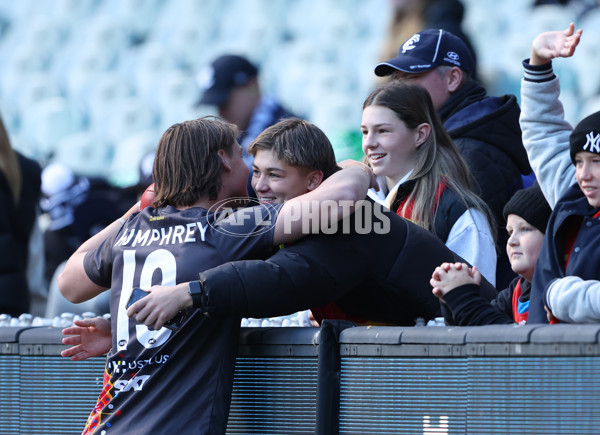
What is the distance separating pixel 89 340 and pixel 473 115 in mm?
1740

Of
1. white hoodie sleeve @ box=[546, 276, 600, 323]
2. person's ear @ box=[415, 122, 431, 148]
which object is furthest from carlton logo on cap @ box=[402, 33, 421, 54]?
white hoodie sleeve @ box=[546, 276, 600, 323]

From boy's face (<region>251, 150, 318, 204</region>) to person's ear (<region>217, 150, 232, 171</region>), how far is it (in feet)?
0.51

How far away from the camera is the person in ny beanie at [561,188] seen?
241 cm

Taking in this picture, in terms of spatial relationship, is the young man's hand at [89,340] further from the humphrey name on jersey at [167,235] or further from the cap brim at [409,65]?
Answer: the cap brim at [409,65]

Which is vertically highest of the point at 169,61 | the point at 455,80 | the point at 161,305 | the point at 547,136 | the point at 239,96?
the point at 169,61

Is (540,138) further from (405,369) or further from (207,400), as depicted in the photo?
(207,400)

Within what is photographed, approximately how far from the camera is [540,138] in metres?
3.06

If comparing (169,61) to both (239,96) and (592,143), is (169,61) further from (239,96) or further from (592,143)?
(592,143)

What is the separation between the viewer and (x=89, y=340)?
10.1ft

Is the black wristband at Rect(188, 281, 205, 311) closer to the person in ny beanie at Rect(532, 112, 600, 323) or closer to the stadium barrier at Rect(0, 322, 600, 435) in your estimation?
the stadium barrier at Rect(0, 322, 600, 435)

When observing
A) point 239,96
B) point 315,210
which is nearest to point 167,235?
point 315,210

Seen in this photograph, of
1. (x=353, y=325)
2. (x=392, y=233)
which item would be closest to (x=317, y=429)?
(x=353, y=325)

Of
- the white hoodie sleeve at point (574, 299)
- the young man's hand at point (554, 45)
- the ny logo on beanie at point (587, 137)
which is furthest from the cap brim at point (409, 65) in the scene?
the white hoodie sleeve at point (574, 299)

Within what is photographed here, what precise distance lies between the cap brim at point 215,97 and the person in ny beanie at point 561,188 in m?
4.10
